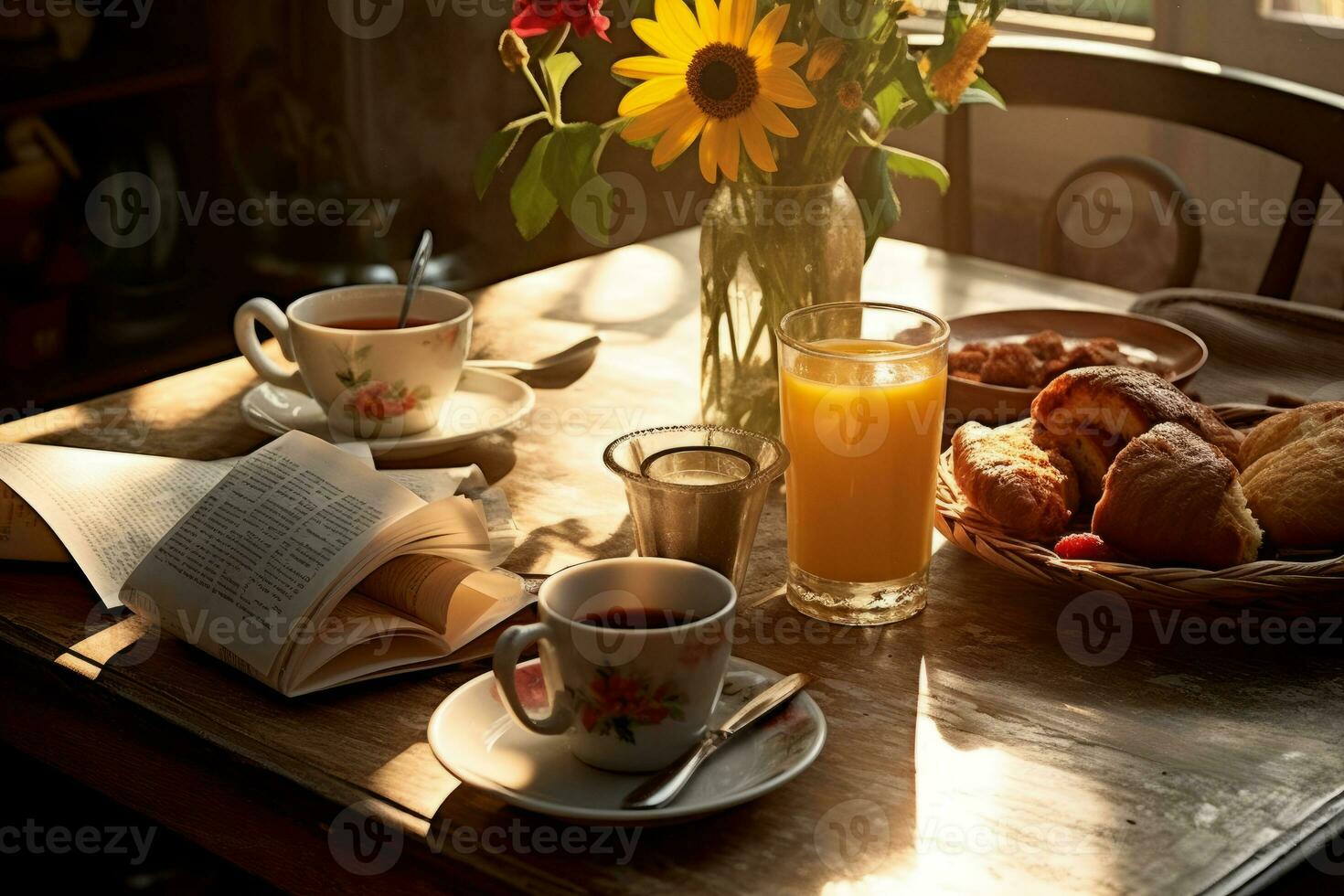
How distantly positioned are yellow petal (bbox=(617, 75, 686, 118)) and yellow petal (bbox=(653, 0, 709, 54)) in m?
0.03

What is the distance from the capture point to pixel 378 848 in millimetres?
729

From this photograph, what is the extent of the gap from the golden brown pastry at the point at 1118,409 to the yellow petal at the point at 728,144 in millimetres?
289

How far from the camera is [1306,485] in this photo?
91 cm

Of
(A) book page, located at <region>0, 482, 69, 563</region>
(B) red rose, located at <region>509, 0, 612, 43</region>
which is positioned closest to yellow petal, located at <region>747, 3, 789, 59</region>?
(B) red rose, located at <region>509, 0, 612, 43</region>

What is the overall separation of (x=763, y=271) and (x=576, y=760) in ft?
1.49

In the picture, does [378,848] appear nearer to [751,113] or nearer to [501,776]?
[501,776]

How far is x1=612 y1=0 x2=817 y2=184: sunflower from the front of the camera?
3.09 feet

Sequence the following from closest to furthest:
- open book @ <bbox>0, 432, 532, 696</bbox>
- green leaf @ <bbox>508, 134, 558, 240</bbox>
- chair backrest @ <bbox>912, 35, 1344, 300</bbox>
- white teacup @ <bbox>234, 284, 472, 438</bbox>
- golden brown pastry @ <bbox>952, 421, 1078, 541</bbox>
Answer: open book @ <bbox>0, 432, 532, 696</bbox> → golden brown pastry @ <bbox>952, 421, 1078, 541</bbox> → green leaf @ <bbox>508, 134, 558, 240</bbox> → white teacup @ <bbox>234, 284, 472, 438</bbox> → chair backrest @ <bbox>912, 35, 1344, 300</bbox>

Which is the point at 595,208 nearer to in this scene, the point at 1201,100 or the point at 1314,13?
the point at 1201,100

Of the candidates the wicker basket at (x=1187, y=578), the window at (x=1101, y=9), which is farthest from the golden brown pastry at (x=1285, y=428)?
the window at (x=1101, y=9)

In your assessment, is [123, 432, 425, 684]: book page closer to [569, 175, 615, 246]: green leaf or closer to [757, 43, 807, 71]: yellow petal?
[569, 175, 615, 246]: green leaf

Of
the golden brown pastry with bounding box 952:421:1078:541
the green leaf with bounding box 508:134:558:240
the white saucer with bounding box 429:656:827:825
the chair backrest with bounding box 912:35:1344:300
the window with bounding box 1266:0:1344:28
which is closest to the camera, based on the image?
the white saucer with bounding box 429:656:827:825

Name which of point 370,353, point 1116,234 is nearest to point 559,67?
point 370,353

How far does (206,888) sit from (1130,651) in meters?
0.95
